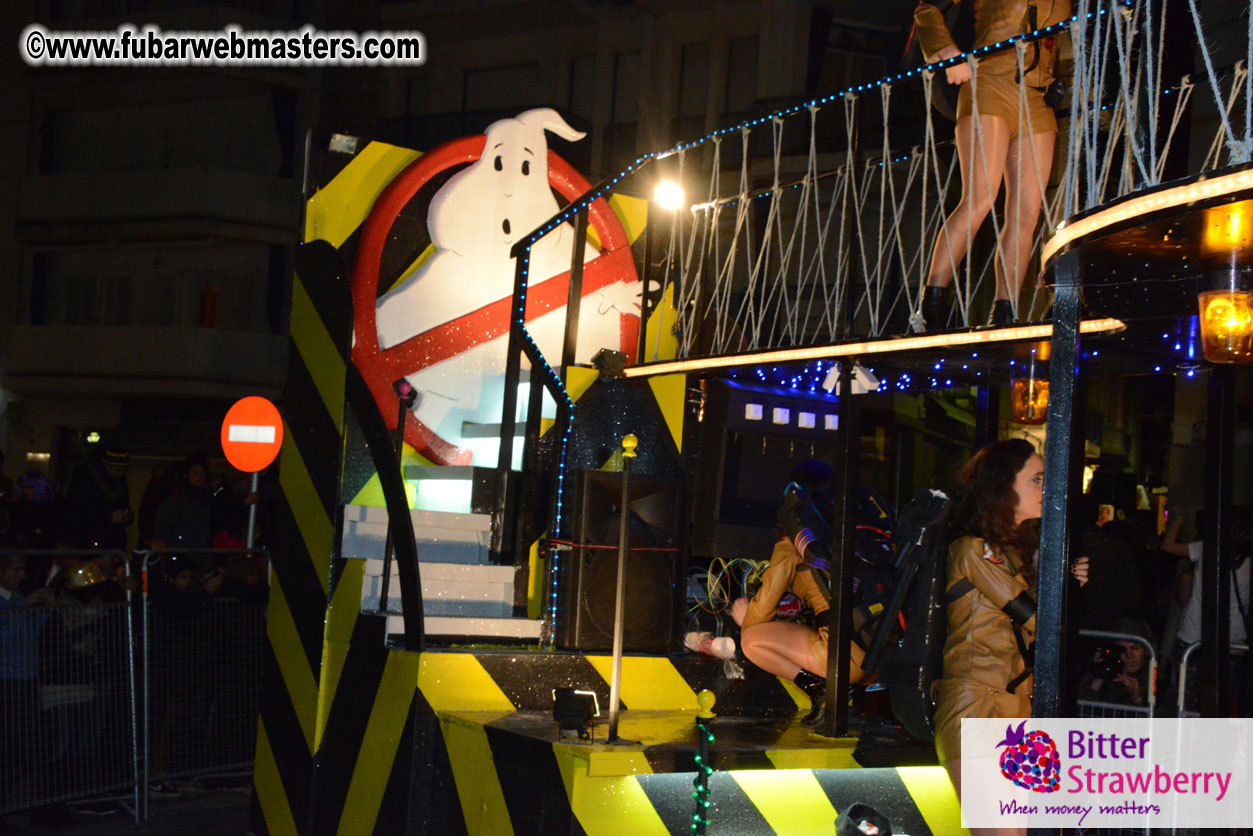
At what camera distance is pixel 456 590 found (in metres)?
5.45

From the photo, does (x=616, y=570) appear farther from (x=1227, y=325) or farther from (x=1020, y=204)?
(x=1227, y=325)

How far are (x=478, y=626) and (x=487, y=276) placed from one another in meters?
1.91

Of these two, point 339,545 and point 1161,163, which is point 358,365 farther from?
point 1161,163

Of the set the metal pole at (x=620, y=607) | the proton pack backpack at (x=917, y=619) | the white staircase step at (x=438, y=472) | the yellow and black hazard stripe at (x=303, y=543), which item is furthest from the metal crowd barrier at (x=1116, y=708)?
→ the yellow and black hazard stripe at (x=303, y=543)

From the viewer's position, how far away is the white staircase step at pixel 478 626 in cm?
504

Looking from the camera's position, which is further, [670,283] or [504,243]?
[670,283]

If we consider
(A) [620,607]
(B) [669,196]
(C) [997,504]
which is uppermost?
(B) [669,196]

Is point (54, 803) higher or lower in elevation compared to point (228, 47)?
lower

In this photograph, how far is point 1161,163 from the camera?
4.02 meters

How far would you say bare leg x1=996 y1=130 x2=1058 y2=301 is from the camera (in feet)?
15.0

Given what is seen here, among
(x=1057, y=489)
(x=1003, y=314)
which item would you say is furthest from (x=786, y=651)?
(x=1057, y=489)

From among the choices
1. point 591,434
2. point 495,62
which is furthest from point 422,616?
point 495,62

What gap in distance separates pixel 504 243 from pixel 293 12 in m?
21.3

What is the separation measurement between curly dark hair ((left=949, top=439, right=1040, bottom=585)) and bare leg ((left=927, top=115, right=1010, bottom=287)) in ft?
2.38
